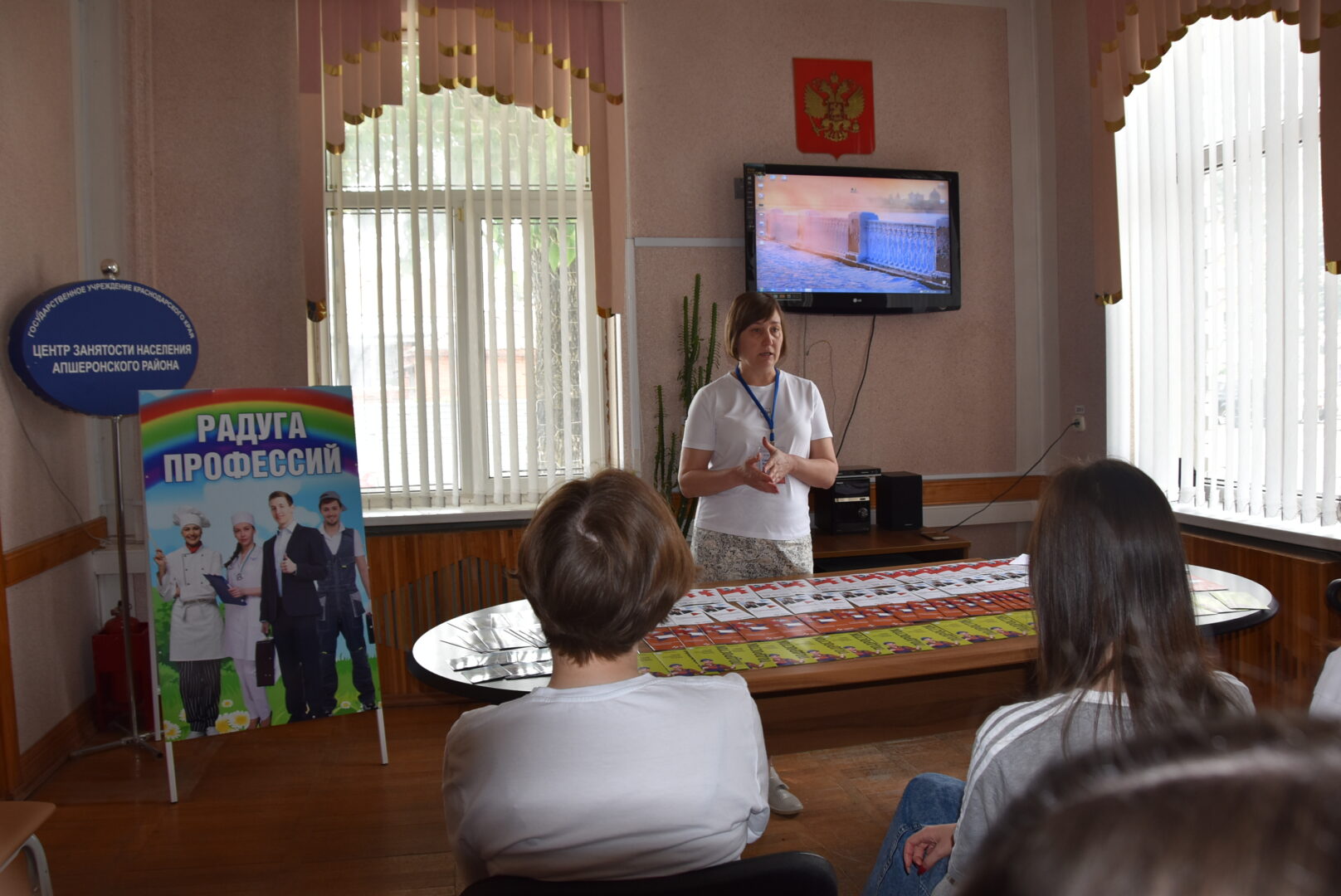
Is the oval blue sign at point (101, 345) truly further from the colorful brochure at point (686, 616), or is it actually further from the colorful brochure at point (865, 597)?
the colorful brochure at point (865, 597)

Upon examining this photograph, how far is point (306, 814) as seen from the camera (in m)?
3.00

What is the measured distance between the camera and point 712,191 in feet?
14.4

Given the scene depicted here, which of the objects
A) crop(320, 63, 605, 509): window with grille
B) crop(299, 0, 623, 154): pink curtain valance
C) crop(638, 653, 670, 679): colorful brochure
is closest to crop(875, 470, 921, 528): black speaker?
crop(320, 63, 605, 509): window with grille

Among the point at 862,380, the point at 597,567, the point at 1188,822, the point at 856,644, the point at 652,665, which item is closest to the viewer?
the point at 1188,822

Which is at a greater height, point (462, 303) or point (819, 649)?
point (462, 303)

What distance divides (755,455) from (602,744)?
1.71 meters

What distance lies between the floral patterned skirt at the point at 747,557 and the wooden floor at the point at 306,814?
60 centimetres

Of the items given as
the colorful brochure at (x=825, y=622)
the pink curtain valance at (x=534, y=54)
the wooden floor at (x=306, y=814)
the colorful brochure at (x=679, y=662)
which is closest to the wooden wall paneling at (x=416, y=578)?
the wooden floor at (x=306, y=814)

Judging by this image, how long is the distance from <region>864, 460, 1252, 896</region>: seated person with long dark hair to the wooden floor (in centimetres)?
134

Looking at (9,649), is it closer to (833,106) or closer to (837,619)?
(837,619)

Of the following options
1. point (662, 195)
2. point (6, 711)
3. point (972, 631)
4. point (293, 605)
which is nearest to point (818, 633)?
point (972, 631)

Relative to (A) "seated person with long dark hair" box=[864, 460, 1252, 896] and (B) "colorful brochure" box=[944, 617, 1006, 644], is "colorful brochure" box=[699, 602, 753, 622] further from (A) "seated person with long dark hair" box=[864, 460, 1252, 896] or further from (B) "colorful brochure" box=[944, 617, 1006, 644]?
(A) "seated person with long dark hair" box=[864, 460, 1252, 896]

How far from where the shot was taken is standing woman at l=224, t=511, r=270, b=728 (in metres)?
3.09

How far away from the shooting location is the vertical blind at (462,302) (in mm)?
4125
